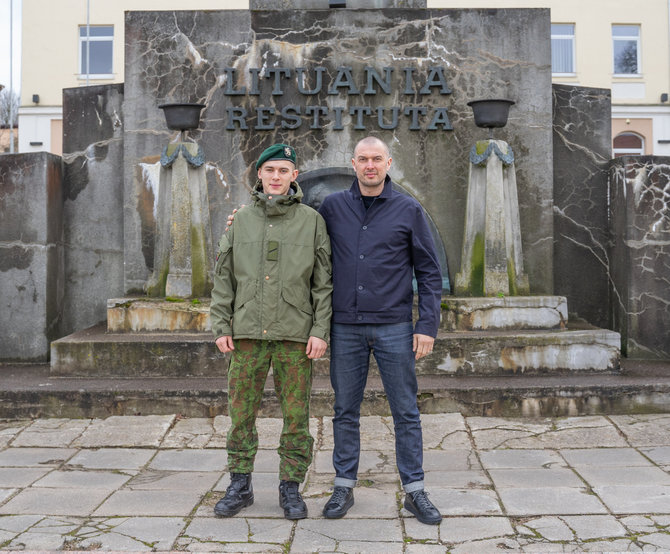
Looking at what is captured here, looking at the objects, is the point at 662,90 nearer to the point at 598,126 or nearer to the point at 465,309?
the point at 598,126

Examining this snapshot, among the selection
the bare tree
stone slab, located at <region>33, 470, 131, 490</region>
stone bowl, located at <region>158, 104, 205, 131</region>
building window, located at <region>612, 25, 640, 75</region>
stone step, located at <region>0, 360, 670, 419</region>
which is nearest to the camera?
stone slab, located at <region>33, 470, 131, 490</region>

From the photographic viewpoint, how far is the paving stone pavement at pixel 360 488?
373 centimetres

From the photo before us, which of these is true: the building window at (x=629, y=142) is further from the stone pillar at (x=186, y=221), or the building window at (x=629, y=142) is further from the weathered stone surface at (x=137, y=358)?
the weathered stone surface at (x=137, y=358)

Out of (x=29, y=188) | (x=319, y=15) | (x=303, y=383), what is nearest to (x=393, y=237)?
(x=303, y=383)

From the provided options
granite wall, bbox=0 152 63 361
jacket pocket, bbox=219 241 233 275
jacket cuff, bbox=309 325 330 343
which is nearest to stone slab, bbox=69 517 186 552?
jacket cuff, bbox=309 325 330 343

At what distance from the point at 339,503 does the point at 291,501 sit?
234 mm

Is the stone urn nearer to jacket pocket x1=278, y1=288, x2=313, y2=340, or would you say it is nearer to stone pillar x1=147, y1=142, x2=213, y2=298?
stone pillar x1=147, y1=142, x2=213, y2=298

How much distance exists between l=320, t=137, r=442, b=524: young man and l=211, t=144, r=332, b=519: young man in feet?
0.36

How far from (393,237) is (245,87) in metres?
4.24

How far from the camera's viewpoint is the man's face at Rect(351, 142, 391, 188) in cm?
405

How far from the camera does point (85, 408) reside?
6.04m

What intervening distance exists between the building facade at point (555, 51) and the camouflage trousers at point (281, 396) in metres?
22.4

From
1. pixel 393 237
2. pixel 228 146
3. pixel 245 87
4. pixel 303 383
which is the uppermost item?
pixel 245 87

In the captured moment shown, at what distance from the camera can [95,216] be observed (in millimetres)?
8344
